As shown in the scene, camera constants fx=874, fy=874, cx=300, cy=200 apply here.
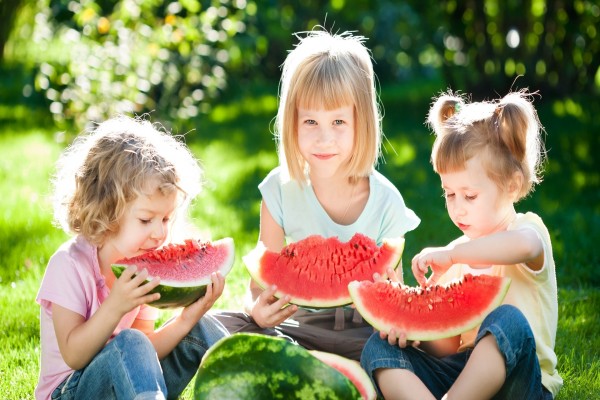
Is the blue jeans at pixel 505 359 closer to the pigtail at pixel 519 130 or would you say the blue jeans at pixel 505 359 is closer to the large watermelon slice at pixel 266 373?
the large watermelon slice at pixel 266 373

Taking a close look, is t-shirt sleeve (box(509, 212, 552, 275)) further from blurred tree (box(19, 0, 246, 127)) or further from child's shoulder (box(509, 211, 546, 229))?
blurred tree (box(19, 0, 246, 127))

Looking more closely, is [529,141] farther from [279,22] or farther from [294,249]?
[279,22]

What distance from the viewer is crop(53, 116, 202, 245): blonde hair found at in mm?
3309

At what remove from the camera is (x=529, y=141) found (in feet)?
11.3

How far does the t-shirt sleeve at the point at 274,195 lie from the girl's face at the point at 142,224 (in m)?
0.73

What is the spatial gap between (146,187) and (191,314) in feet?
1.70

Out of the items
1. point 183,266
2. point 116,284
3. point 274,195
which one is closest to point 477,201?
point 274,195

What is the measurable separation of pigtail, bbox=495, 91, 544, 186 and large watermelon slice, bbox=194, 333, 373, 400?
1.20m

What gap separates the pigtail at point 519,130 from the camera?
3.38 metres

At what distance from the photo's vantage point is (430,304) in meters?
3.30

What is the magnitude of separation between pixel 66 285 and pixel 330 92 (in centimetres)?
138

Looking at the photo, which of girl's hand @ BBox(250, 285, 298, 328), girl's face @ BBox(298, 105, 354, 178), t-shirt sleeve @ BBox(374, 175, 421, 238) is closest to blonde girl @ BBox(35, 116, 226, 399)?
girl's hand @ BBox(250, 285, 298, 328)

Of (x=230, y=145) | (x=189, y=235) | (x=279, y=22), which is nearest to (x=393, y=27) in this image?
(x=279, y=22)

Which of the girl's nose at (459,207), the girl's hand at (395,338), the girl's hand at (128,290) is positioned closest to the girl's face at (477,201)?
the girl's nose at (459,207)
